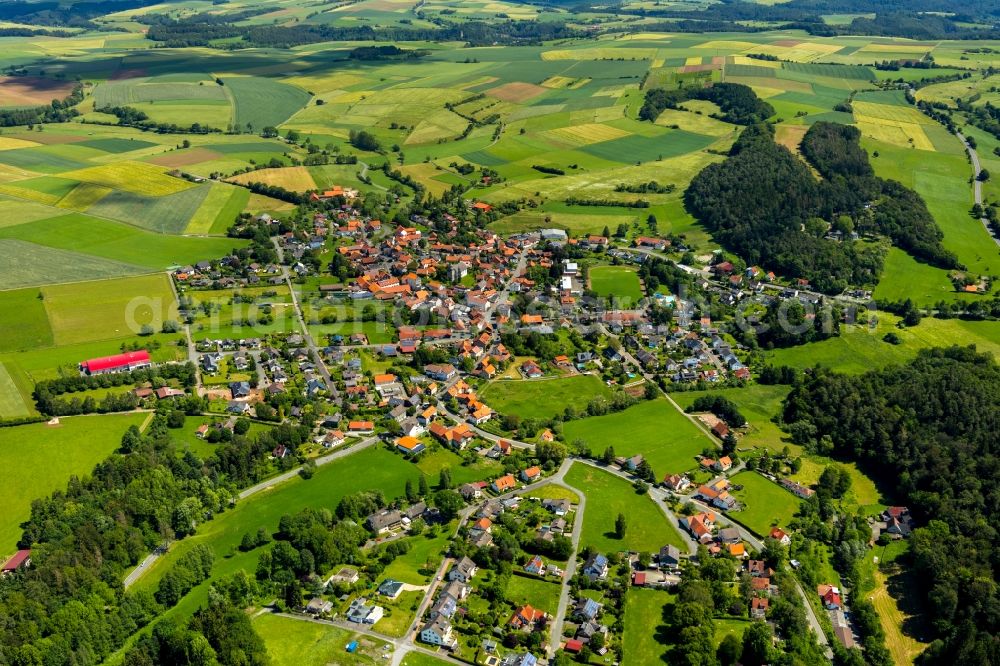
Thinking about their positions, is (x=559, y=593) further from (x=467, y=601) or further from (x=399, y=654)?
(x=399, y=654)

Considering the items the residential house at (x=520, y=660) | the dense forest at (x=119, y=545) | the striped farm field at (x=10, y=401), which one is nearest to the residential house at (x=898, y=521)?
the residential house at (x=520, y=660)

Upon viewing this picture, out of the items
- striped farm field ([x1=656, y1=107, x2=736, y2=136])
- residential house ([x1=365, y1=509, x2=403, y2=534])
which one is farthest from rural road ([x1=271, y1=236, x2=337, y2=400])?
striped farm field ([x1=656, y1=107, x2=736, y2=136])

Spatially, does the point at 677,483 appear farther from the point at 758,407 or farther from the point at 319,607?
the point at 319,607

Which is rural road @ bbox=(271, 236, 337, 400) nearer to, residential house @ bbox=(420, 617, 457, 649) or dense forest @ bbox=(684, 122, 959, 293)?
residential house @ bbox=(420, 617, 457, 649)

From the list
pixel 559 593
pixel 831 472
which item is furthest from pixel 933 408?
pixel 559 593

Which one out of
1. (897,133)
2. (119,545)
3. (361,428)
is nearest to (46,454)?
(119,545)

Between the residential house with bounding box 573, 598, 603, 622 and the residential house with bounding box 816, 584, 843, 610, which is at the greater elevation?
the residential house with bounding box 573, 598, 603, 622

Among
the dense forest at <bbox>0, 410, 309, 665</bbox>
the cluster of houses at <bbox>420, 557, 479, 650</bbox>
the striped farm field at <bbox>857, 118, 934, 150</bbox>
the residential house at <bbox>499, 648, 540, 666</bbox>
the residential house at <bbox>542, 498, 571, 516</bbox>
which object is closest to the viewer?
the residential house at <bbox>499, 648, 540, 666</bbox>
